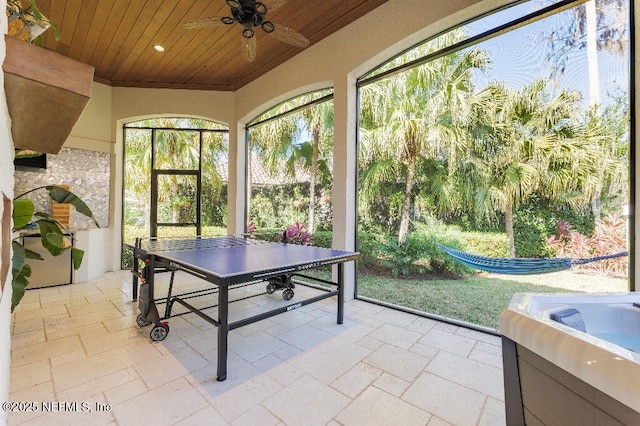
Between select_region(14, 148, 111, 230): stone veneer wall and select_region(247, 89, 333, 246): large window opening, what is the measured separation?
104 inches

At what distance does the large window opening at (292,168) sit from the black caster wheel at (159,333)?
2.80 metres

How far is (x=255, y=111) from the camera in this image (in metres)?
5.53

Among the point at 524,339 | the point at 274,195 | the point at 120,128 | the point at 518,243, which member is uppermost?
the point at 120,128

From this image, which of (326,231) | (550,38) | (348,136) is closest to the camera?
(550,38)

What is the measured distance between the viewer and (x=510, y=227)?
3496 mm

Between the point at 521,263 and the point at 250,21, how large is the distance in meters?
3.73

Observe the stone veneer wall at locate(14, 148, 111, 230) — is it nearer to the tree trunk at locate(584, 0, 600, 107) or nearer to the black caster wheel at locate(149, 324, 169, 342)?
the black caster wheel at locate(149, 324, 169, 342)

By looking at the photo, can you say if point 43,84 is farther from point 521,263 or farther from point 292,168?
point 292,168

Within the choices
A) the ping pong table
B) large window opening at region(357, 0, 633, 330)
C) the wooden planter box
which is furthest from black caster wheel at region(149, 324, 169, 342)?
large window opening at region(357, 0, 633, 330)

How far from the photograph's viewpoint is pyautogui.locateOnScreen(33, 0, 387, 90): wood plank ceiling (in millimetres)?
3537

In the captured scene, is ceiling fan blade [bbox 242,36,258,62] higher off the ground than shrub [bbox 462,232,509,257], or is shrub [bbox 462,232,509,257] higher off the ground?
ceiling fan blade [bbox 242,36,258,62]

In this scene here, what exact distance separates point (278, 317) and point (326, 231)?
93.0 inches

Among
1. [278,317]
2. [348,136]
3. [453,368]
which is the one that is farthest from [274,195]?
[453,368]

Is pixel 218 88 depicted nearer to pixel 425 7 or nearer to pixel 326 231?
pixel 326 231
